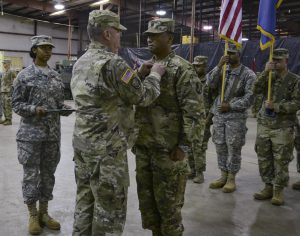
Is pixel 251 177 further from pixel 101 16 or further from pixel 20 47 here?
pixel 20 47

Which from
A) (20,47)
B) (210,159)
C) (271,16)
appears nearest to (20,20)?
(20,47)

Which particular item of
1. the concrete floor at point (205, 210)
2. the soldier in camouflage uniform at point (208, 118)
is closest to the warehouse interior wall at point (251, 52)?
the concrete floor at point (205, 210)

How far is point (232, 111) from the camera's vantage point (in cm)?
413

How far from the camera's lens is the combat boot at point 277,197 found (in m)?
3.78

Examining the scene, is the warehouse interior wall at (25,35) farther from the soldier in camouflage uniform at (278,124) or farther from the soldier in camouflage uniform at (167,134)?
the soldier in camouflage uniform at (167,134)

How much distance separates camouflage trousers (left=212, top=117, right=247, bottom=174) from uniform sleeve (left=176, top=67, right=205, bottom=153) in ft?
5.92

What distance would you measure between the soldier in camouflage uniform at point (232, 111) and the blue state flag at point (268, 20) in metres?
0.43

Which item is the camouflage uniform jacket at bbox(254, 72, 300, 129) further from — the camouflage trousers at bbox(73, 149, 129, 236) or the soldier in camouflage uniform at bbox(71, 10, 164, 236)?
the camouflage trousers at bbox(73, 149, 129, 236)

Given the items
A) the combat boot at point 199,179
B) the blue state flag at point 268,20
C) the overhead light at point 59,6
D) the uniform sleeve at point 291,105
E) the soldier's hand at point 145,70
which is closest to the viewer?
the soldier's hand at point 145,70

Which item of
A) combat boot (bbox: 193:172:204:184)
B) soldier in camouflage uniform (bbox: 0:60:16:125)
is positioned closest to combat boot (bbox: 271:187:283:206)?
combat boot (bbox: 193:172:204:184)

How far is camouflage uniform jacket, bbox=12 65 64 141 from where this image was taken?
9.52 feet

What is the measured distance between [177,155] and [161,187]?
0.26 m

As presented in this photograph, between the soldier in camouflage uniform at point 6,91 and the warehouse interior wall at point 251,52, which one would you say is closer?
the warehouse interior wall at point 251,52

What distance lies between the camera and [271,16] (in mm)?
3742
